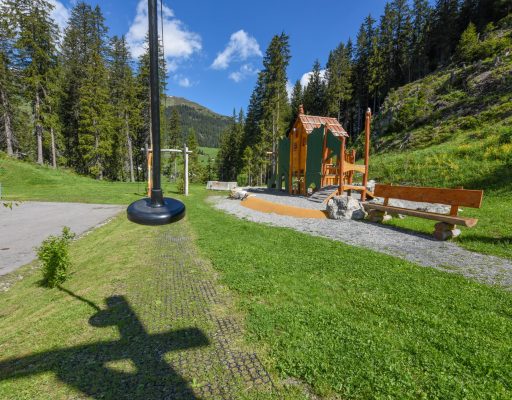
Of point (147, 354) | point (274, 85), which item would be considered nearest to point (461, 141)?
point (274, 85)

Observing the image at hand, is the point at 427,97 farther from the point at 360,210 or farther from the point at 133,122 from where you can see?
the point at 133,122

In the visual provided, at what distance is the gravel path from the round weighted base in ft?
16.3

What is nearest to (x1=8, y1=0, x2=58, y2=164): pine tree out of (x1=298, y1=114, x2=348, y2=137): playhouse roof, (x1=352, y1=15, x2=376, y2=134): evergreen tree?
(x1=298, y1=114, x2=348, y2=137): playhouse roof

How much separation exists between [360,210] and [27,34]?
34.0 m

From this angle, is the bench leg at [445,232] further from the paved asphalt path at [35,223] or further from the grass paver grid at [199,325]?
the paved asphalt path at [35,223]

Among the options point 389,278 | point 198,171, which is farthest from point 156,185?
point 198,171

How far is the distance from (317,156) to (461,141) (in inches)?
448

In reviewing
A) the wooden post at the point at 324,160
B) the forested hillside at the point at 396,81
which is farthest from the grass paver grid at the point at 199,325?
the forested hillside at the point at 396,81

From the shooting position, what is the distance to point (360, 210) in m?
9.71

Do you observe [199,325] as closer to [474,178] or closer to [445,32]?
[474,178]

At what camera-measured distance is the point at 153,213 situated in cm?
138

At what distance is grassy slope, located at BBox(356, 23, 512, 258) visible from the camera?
875 centimetres

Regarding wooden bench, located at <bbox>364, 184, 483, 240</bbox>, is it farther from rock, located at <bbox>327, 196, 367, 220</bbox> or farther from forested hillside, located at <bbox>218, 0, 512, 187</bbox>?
forested hillside, located at <bbox>218, 0, 512, 187</bbox>

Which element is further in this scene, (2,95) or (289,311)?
(2,95)
